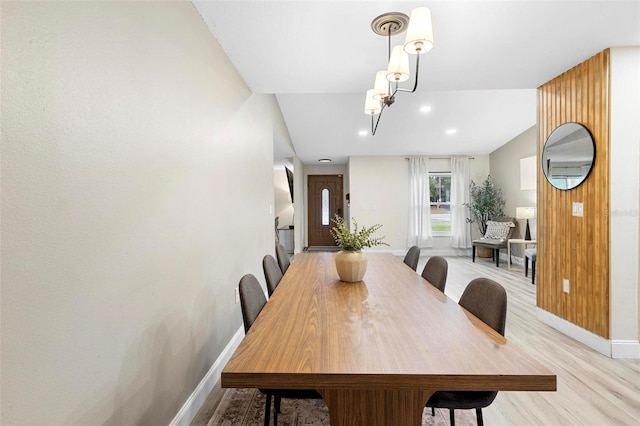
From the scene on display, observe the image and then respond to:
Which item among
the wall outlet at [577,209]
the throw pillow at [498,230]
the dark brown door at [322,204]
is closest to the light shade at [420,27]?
the wall outlet at [577,209]

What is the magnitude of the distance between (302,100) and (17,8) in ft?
13.7

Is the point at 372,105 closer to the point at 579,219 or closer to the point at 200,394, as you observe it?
the point at 579,219

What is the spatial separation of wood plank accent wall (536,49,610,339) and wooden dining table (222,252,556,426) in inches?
75.5

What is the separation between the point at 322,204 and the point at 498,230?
4.42m

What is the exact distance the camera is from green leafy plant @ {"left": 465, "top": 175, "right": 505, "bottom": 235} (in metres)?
6.73

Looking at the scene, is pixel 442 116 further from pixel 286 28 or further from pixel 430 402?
pixel 430 402

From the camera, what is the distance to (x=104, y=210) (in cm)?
103

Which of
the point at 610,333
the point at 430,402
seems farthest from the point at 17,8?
the point at 610,333

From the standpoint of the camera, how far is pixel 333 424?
3.37 ft

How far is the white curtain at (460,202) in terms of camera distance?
7199mm

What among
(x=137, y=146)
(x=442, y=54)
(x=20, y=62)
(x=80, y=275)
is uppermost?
(x=442, y=54)

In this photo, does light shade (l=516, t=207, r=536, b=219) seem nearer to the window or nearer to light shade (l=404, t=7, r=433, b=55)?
the window

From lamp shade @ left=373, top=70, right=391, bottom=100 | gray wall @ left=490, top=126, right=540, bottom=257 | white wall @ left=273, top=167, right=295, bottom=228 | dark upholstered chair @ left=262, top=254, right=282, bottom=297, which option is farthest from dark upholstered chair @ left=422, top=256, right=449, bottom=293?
white wall @ left=273, top=167, right=295, bottom=228

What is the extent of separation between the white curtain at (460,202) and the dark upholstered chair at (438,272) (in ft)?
18.4
